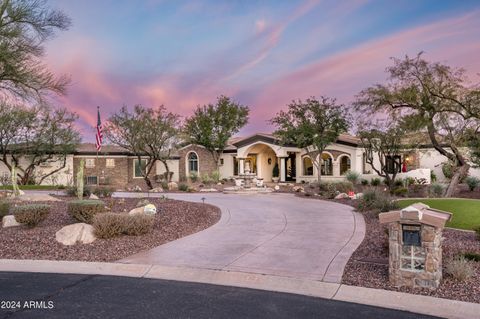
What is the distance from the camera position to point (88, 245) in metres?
9.20

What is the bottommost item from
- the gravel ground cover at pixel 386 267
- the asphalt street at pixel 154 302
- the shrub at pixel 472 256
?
the asphalt street at pixel 154 302

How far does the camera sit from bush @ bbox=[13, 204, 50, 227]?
10977mm

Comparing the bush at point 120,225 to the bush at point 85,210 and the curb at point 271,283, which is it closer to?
the bush at point 85,210

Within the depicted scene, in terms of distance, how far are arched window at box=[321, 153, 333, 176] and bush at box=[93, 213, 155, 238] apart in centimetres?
2504

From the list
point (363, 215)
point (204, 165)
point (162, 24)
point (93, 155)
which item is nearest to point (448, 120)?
point (363, 215)

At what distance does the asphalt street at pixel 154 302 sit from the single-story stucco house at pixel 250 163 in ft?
83.7

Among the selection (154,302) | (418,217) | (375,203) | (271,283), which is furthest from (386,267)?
(375,203)

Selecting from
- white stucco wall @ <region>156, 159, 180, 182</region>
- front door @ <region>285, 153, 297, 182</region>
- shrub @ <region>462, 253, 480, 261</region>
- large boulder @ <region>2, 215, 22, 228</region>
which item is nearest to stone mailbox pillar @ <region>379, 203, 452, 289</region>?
shrub @ <region>462, 253, 480, 261</region>

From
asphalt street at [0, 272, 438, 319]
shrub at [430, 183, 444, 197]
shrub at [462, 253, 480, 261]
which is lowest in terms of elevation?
asphalt street at [0, 272, 438, 319]

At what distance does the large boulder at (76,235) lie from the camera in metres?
9.39

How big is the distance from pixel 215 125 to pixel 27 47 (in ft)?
74.9

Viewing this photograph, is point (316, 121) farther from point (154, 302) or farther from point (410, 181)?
point (154, 302)

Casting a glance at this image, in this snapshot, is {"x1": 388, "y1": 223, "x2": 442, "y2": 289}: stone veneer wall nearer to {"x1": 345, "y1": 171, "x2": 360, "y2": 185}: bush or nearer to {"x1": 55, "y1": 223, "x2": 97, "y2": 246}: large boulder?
{"x1": 55, "y1": 223, "x2": 97, "y2": 246}: large boulder

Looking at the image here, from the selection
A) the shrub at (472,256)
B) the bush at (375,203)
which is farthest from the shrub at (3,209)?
the shrub at (472,256)
